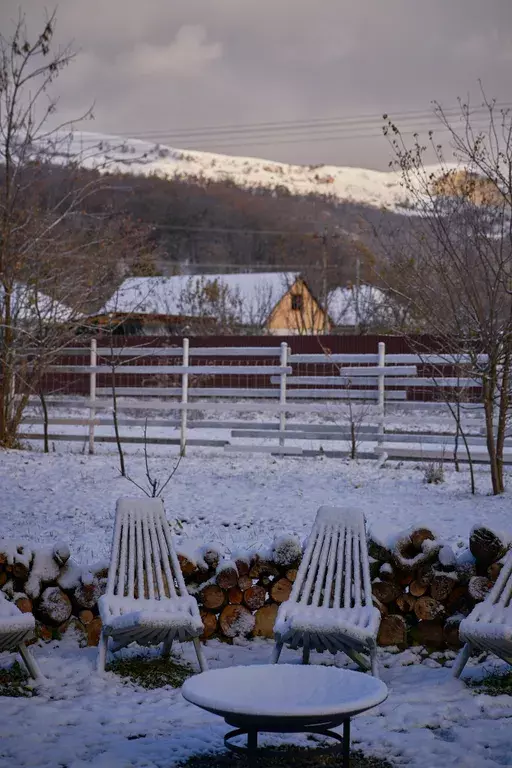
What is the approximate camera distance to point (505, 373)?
29.1 feet

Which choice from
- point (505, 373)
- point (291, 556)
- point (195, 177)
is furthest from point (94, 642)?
point (195, 177)

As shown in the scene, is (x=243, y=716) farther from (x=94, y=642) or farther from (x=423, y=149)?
(x=423, y=149)

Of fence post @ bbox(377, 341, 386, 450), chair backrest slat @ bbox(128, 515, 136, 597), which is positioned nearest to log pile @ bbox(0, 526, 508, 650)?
chair backrest slat @ bbox(128, 515, 136, 597)

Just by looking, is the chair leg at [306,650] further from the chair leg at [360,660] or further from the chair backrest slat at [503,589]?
the chair backrest slat at [503,589]

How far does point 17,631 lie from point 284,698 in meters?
1.62

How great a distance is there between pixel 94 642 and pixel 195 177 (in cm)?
6151

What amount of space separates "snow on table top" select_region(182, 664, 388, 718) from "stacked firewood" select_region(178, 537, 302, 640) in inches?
64.5

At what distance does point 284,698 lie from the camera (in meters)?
3.47

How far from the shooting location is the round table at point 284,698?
10.6 ft

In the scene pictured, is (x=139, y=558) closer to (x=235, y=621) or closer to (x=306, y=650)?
(x=235, y=621)

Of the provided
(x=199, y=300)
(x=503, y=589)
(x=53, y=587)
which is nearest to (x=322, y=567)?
(x=503, y=589)

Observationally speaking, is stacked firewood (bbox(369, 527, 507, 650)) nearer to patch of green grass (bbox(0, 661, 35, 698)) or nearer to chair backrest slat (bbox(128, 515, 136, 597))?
chair backrest slat (bbox(128, 515, 136, 597))

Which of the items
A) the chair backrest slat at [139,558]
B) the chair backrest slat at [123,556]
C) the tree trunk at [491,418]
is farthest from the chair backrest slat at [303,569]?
the tree trunk at [491,418]

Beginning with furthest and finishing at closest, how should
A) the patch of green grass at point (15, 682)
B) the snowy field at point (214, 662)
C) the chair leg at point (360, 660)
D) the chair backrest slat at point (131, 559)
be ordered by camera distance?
the chair backrest slat at point (131, 559), the chair leg at point (360, 660), the patch of green grass at point (15, 682), the snowy field at point (214, 662)
